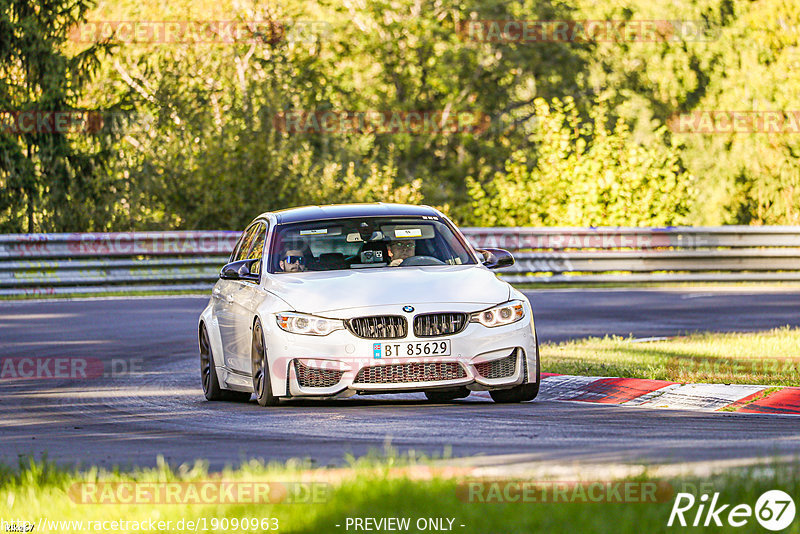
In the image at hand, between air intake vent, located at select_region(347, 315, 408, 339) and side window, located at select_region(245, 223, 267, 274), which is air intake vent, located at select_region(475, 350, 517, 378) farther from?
side window, located at select_region(245, 223, 267, 274)

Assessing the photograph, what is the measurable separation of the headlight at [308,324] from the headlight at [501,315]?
102 cm

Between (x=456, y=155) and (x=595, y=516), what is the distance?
50.2 m

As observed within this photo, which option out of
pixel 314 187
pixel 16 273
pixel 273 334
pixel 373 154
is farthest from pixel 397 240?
pixel 373 154

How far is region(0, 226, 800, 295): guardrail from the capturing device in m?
27.0

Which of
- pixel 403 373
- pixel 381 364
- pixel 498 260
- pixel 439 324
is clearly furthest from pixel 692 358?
pixel 381 364

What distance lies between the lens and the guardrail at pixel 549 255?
26969mm

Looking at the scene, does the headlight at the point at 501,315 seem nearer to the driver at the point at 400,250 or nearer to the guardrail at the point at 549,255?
the driver at the point at 400,250

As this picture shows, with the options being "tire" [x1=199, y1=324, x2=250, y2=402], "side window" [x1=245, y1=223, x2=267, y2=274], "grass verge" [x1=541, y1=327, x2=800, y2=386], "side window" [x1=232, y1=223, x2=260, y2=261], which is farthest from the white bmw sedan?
"grass verge" [x1=541, y1=327, x2=800, y2=386]

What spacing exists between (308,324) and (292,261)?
130 cm

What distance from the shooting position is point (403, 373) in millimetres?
10555

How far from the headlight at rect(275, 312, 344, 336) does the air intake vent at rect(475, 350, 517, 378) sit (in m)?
1.08

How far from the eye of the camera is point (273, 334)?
427 inches

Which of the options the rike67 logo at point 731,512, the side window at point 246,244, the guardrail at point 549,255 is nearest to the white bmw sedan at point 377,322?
the side window at point 246,244

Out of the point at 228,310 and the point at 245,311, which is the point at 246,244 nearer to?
the point at 228,310
